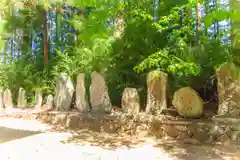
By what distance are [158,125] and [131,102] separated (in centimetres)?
83

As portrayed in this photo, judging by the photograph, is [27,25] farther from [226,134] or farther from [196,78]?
[226,134]

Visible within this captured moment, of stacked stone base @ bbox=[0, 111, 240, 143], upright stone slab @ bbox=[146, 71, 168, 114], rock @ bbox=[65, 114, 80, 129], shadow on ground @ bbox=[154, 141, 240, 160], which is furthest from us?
rock @ bbox=[65, 114, 80, 129]

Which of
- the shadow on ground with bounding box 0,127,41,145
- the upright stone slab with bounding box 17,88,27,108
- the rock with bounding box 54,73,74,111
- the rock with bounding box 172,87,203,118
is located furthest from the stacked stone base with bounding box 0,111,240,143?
the upright stone slab with bounding box 17,88,27,108

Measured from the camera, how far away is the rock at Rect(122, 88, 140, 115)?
4648mm

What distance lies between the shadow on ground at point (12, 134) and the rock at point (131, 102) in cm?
197

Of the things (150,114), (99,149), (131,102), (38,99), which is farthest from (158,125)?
(38,99)

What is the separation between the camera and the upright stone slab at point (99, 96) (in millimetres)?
5180

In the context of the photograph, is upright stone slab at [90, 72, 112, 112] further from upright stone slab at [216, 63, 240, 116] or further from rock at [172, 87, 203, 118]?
upright stone slab at [216, 63, 240, 116]

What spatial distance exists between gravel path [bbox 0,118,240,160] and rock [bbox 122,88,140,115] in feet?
1.91

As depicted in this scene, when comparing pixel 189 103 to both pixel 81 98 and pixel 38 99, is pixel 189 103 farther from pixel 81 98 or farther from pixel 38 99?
pixel 38 99

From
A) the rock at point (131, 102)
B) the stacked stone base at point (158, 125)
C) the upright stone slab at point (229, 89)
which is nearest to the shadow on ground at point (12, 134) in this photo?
the stacked stone base at point (158, 125)

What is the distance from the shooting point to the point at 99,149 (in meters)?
3.44

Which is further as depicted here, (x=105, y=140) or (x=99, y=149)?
(x=105, y=140)

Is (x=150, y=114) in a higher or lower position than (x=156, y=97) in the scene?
lower
